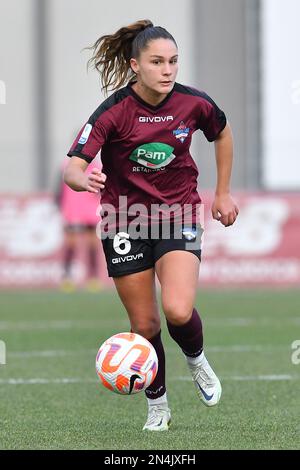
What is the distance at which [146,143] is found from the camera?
6055 mm

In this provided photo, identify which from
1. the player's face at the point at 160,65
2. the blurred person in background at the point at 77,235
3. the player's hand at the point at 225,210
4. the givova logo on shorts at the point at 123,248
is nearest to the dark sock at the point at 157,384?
the givova logo on shorts at the point at 123,248

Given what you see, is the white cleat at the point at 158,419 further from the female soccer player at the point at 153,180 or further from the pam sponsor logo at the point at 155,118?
the pam sponsor logo at the point at 155,118

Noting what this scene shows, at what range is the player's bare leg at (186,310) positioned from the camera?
236 inches

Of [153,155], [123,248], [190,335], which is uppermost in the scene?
[153,155]

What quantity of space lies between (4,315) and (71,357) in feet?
12.6

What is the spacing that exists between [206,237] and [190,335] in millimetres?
11054

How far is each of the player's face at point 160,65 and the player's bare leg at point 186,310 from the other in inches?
33.6

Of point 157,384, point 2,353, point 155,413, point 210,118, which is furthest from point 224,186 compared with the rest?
point 2,353

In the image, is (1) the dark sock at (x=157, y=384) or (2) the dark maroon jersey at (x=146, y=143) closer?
(2) the dark maroon jersey at (x=146, y=143)

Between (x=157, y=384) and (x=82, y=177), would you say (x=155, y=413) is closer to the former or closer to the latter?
(x=157, y=384)

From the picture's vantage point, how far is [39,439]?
5637mm

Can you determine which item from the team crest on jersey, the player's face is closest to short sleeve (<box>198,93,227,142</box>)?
the team crest on jersey

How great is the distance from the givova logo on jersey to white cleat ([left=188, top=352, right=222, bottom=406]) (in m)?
1.03

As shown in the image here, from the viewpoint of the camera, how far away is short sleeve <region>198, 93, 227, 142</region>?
6250 mm
